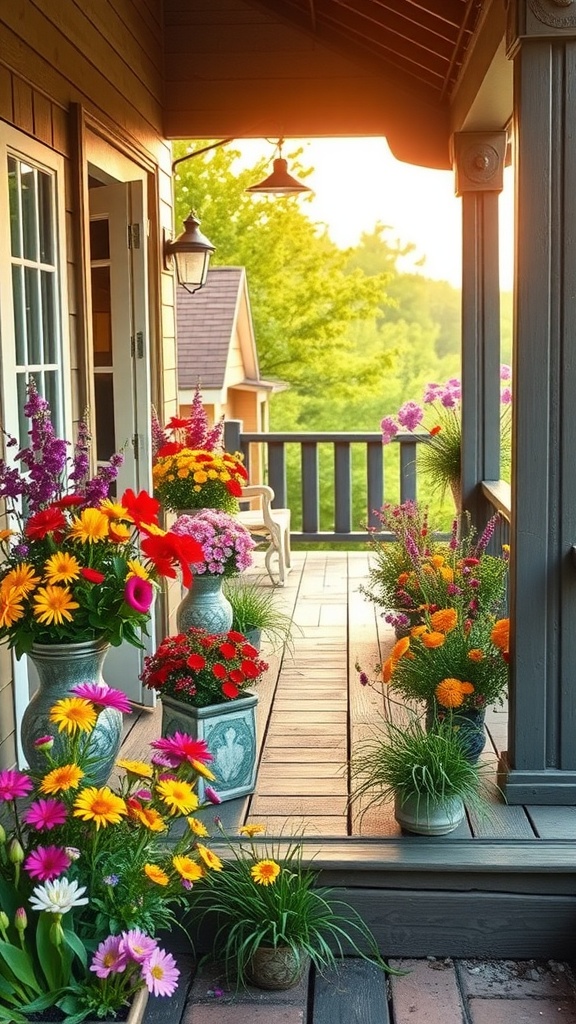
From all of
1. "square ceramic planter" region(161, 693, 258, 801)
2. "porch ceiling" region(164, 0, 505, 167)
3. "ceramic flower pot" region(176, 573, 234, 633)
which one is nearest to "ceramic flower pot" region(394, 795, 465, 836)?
"square ceramic planter" region(161, 693, 258, 801)

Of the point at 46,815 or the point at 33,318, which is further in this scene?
the point at 33,318

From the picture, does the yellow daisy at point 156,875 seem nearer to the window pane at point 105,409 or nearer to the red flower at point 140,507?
the red flower at point 140,507

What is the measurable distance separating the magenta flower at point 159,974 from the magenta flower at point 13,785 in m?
0.41

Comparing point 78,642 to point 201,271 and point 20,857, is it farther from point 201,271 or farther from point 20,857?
point 201,271

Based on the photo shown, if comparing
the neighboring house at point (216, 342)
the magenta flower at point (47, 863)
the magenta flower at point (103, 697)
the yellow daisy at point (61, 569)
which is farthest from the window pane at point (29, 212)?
the neighboring house at point (216, 342)

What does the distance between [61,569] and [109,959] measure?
0.86m

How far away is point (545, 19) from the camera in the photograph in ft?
9.64

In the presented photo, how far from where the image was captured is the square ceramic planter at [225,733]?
3.18m

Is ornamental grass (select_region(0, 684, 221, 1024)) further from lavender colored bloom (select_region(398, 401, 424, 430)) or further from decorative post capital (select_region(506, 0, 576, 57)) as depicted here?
lavender colored bloom (select_region(398, 401, 424, 430))

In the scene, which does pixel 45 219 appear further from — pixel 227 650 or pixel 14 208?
pixel 227 650

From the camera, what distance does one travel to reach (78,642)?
283cm

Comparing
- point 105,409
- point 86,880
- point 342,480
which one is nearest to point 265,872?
point 86,880

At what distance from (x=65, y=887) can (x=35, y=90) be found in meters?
2.22

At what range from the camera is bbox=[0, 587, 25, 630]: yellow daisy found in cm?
261
